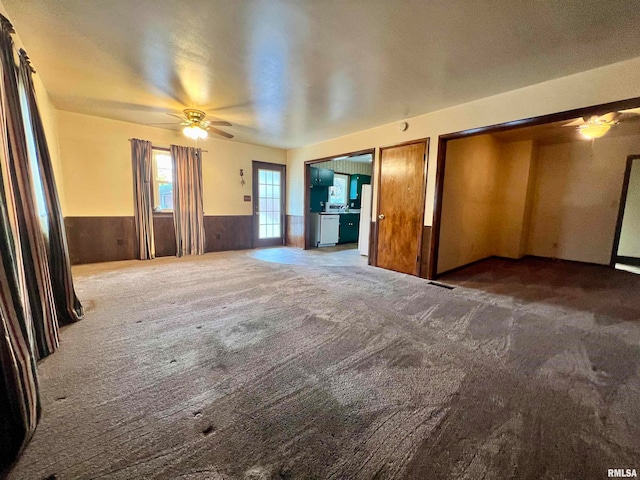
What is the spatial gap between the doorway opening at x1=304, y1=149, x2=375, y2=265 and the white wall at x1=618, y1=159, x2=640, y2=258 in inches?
219

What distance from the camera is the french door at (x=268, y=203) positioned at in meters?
6.48

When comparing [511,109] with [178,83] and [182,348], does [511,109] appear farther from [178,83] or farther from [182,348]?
[182,348]

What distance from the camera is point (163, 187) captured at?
5234 mm

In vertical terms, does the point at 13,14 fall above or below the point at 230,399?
above

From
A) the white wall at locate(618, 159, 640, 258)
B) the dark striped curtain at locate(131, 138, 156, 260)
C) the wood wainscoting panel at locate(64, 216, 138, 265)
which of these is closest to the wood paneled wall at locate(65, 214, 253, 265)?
the wood wainscoting panel at locate(64, 216, 138, 265)

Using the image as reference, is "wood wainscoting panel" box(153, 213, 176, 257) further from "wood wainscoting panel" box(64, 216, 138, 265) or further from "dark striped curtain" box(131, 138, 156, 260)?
"wood wainscoting panel" box(64, 216, 138, 265)

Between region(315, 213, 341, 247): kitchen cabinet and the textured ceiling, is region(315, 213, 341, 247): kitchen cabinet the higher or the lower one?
the lower one

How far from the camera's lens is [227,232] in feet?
20.0

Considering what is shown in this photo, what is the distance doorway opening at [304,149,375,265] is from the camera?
6.06m

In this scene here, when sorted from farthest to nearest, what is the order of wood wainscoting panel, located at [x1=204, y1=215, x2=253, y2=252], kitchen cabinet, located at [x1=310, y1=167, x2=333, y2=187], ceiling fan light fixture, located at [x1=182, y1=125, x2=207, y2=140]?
kitchen cabinet, located at [x1=310, y1=167, x2=333, y2=187] < wood wainscoting panel, located at [x1=204, y1=215, x2=253, y2=252] < ceiling fan light fixture, located at [x1=182, y1=125, x2=207, y2=140]

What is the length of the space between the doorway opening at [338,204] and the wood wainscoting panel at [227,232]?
148 centimetres

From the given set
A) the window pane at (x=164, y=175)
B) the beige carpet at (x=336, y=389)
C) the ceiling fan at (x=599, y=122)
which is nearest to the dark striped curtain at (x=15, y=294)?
the beige carpet at (x=336, y=389)

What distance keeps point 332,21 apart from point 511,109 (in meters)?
2.52

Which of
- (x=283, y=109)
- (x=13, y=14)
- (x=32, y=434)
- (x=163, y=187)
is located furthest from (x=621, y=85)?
(x=163, y=187)
